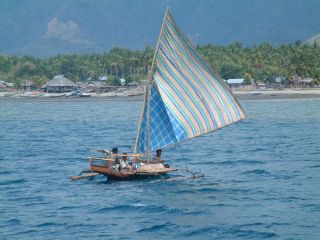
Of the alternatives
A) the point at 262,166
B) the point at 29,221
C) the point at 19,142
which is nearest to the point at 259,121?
the point at 19,142

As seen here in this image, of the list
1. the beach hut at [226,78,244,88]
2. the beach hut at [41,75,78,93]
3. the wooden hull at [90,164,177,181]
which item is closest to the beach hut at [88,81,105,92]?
the beach hut at [41,75,78,93]

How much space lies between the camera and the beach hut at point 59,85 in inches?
7126

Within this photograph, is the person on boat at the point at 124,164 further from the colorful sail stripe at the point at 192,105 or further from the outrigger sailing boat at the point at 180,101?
the colorful sail stripe at the point at 192,105

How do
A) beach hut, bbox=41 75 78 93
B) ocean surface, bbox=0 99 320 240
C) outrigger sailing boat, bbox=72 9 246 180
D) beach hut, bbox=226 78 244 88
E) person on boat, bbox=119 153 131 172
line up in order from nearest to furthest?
ocean surface, bbox=0 99 320 240
person on boat, bbox=119 153 131 172
outrigger sailing boat, bbox=72 9 246 180
beach hut, bbox=226 78 244 88
beach hut, bbox=41 75 78 93

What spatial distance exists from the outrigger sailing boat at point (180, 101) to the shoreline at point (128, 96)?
110m

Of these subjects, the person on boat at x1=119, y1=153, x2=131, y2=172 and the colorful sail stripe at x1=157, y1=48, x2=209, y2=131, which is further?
the colorful sail stripe at x1=157, y1=48, x2=209, y2=131

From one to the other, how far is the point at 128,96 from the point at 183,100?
127 metres

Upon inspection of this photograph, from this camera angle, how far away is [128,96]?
168m

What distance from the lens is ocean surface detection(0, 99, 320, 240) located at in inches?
1214

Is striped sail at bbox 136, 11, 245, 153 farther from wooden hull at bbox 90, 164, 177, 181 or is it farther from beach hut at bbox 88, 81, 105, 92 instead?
beach hut at bbox 88, 81, 105, 92

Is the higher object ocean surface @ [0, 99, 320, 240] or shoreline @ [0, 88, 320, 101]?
shoreline @ [0, 88, 320, 101]

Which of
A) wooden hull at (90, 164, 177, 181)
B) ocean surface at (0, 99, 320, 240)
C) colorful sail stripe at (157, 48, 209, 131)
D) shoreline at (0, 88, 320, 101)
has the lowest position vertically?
ocean surface at (0, 99, 320, 240)

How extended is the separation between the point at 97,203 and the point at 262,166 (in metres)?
15.0

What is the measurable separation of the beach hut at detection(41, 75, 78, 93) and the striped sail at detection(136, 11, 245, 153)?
464 ft
